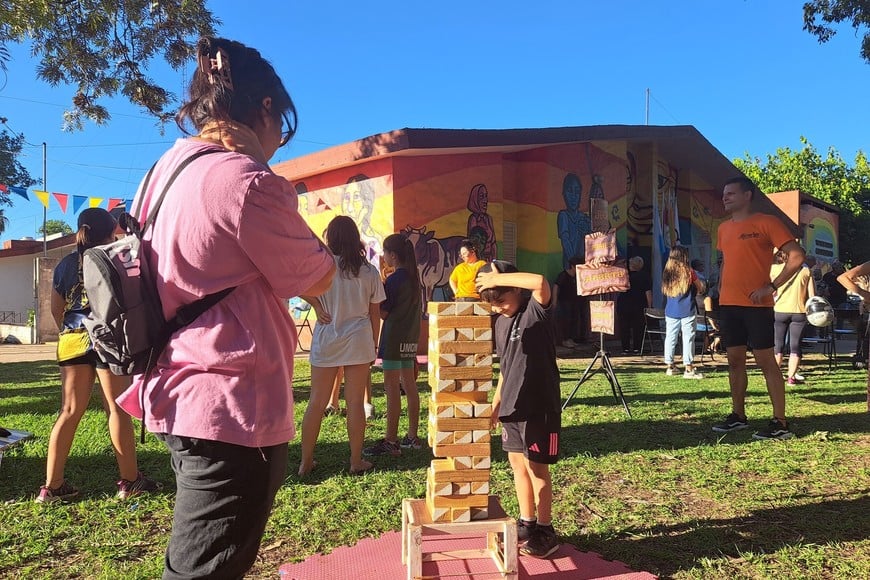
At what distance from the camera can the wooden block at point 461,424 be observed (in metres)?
2.90

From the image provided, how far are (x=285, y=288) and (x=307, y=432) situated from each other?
9.97 ft

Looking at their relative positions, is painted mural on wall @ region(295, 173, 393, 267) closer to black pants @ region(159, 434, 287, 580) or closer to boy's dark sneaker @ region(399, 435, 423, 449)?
boy's dark sneaker @ region(399, 435, 423, 449)

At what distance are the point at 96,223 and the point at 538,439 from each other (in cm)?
304

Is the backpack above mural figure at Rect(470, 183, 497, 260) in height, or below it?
below

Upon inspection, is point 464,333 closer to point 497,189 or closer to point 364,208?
point 364,208

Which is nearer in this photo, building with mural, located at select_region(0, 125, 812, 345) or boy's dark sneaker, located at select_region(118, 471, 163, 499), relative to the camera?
boy's dark sneaker, located at select_region(118, 471, 163, 499)

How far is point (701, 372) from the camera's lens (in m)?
9.79

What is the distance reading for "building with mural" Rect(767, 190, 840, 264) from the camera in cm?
2477

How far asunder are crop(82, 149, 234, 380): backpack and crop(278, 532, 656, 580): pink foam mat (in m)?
1.86

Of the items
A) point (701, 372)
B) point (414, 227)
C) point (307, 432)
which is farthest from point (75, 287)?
point (701, 372)

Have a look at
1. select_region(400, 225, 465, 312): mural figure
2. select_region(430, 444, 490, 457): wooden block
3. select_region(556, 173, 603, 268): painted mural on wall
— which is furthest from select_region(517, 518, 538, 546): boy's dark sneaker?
select_region(556, 173, 603, 268): painted mural on wall

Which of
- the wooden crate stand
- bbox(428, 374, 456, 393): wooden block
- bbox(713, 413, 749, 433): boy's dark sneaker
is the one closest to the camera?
the wooden crate stand

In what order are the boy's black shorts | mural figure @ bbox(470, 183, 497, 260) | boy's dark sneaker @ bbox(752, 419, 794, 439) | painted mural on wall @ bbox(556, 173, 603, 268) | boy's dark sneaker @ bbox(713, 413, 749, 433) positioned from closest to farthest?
the boy's black shorts
boy's dark sneaker @ bbox(752, 419, 794, 439)
boy's dark sneaker @ bbox(713, 413, 749, 433)
mural figure @ bbox(470, 183, 497, 260)
painted mural on wall @ bbox(556, 173, 603, 268)

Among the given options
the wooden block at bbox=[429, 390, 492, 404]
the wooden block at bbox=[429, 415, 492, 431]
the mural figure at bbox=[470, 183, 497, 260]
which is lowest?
the wooden block at bbox=[429, 415, 492, 431]
